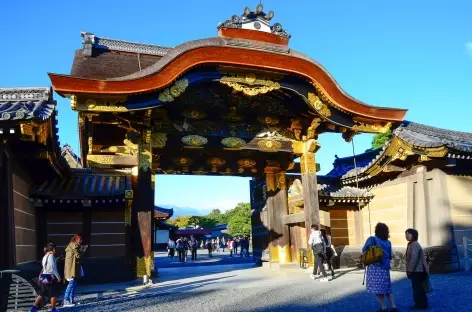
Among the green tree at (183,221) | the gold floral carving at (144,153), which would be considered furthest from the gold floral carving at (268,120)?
the green tree at (183,221)

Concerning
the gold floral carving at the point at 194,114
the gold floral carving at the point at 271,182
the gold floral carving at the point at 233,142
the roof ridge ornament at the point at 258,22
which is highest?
the roof ridge ornament at the point at 258,22

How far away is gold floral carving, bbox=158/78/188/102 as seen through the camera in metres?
10.1

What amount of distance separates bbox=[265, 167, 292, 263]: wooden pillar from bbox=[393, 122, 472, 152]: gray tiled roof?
4550mm

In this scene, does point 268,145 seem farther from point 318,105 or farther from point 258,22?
point 258,22

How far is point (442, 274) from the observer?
11.5 m

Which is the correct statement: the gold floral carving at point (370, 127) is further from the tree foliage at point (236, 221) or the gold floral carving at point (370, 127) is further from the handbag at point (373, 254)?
the tree foliage at point (236, 221)

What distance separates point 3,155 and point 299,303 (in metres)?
6.95

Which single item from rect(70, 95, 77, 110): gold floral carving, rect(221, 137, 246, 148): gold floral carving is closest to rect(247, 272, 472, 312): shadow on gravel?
rect(221, 137, 246, 148): gold floral carving

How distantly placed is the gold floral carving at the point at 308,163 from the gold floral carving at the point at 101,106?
6.21m

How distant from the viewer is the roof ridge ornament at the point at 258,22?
11.1 m

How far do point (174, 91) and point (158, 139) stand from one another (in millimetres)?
1718

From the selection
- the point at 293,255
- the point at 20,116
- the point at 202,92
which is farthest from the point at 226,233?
the point at 20,116

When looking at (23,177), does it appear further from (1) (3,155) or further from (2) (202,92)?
(2) (202,92)

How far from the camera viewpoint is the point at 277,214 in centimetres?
1462
